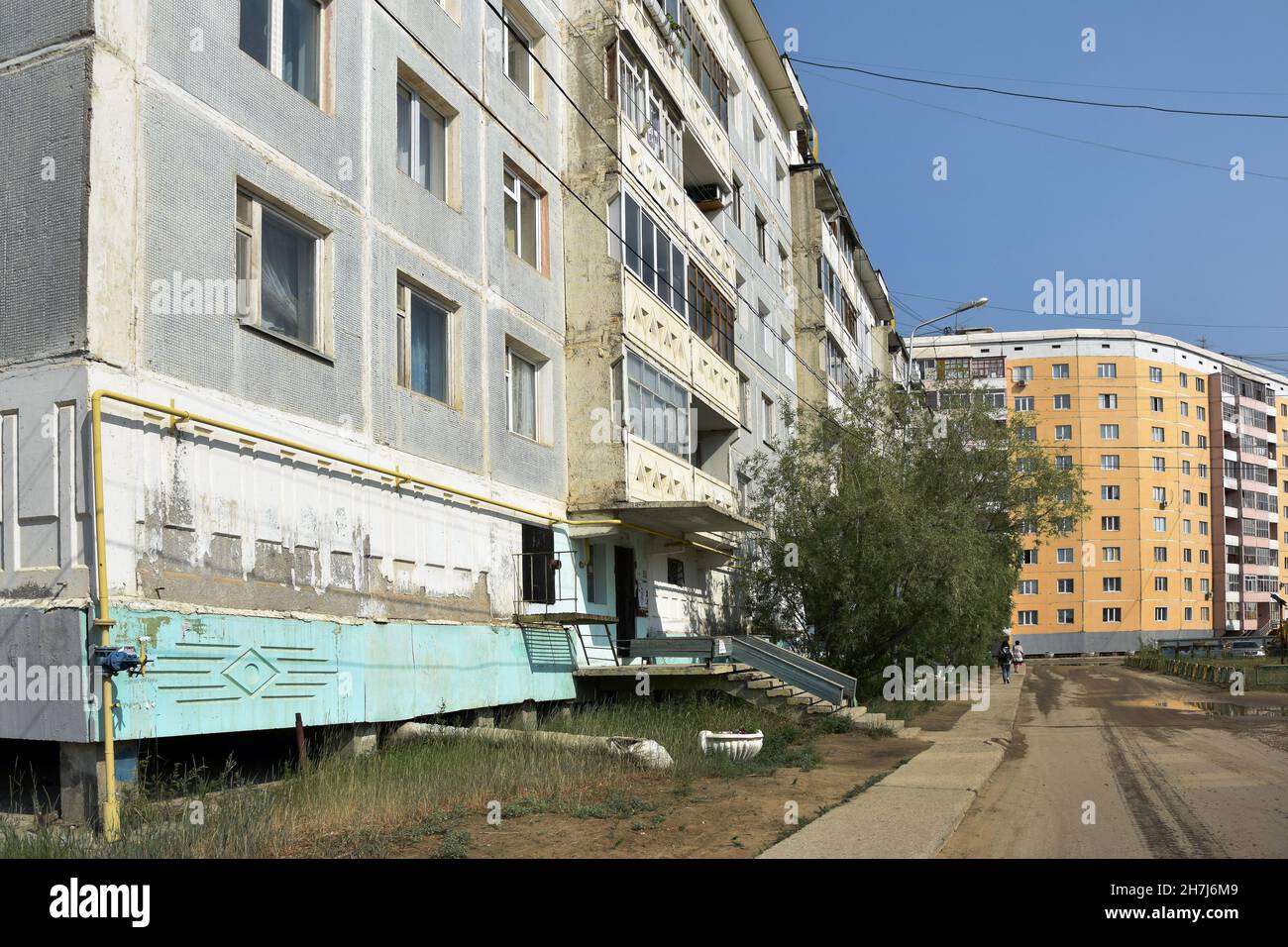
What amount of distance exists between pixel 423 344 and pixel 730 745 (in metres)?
6.93

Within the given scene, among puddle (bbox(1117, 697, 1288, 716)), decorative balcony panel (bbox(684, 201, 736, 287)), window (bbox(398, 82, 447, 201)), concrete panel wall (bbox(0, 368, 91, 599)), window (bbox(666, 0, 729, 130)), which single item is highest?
window (bbox(666, 0, 729, 130))

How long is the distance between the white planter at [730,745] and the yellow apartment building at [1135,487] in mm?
76446

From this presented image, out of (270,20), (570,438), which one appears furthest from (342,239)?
(570,438)

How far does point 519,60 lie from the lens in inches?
813

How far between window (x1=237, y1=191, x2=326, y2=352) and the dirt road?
347 inches

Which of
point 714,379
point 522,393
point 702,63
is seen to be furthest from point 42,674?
→ point 702,63

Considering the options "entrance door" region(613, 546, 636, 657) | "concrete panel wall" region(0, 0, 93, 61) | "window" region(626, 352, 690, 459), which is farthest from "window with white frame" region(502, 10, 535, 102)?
"concrete panel wall" region(0, 0, 93, 61)

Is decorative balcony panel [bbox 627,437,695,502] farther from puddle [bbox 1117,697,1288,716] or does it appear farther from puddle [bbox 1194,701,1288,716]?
puddle [bbox 1194,701,1288,716]

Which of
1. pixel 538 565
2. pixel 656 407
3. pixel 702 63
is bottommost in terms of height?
pixel 538 565

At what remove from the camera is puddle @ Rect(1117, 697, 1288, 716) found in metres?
25.7

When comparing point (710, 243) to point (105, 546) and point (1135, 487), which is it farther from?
point (1135, 487)

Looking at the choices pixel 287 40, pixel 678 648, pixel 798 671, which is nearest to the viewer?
pixel 287 40
